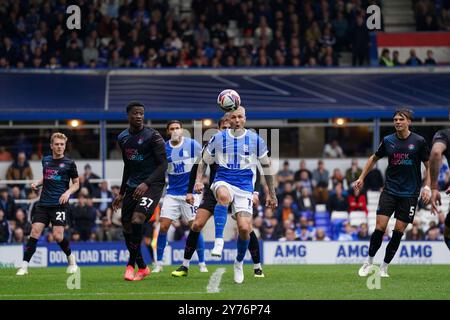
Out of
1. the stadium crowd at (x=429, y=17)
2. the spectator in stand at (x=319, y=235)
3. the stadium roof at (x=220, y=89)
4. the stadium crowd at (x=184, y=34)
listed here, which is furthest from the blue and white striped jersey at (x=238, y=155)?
the stadium crowd at (x=429, y=17)

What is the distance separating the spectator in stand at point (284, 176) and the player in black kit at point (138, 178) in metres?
14.1

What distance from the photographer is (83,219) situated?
27781 millimetres

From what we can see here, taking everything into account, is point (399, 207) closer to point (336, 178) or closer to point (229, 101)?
point (229, 101)

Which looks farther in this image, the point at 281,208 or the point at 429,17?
the point at 429,17

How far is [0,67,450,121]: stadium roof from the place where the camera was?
101ft

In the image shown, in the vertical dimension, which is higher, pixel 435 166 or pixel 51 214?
pixel 435 166

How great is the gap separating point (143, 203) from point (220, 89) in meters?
16.3

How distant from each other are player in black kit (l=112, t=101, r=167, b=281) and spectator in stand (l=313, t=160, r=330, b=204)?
46.4 ft

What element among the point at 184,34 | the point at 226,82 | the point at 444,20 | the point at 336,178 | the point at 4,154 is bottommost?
the point at 336,178

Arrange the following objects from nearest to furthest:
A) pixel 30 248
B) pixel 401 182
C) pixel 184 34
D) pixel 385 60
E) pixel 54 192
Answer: pixel 401 182
pixel 54 192
pixel 30 248
pixel 385 60
pixel 184 34

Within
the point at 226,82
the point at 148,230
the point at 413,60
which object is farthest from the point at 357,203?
the point at 148,230

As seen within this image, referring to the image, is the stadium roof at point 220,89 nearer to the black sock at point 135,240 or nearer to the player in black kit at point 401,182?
the player in black kit at point 401,182

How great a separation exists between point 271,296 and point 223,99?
339 centimetres

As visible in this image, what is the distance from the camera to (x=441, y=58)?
34594 millimetres
